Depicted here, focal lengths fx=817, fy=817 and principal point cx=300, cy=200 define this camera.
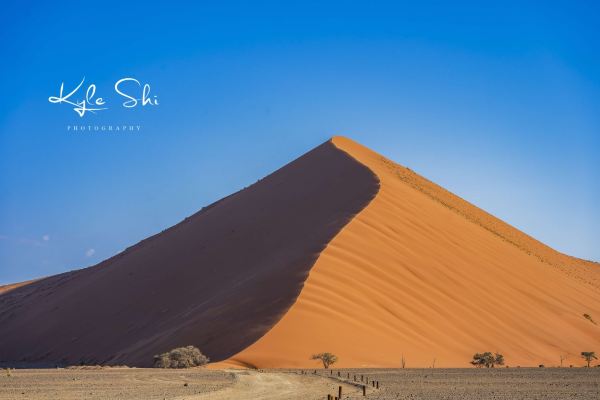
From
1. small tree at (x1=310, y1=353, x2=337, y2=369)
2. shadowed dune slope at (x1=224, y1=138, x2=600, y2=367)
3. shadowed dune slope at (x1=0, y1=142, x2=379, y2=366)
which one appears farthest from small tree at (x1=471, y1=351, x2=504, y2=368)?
shadowed dune slope at (x1=0, y1=142, x2=379, y2=366)

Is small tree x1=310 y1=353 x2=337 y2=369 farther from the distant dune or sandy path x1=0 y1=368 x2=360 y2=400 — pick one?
sandy path x1=0 y1=368 x2=360 y2=400

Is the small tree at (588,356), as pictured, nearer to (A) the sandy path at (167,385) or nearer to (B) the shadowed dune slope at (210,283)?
(B) the shadowed dune slope at (210,283)

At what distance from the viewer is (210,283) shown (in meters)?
41.2

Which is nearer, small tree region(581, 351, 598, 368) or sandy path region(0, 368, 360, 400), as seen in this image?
sandy path region(0, 368, 360, 400)

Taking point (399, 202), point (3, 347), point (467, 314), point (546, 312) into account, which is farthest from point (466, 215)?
point (3, 347)

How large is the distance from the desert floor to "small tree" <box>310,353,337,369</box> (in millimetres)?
1137

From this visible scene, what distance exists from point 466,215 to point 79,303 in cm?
2827

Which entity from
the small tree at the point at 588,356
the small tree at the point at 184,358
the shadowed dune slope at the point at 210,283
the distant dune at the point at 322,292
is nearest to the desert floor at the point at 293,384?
the small tree at the point at 184,358

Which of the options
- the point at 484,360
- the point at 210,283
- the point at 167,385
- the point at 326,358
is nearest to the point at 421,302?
the point at 484,360

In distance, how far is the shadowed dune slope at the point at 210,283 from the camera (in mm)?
33531

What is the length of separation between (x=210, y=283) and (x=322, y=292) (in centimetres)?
957

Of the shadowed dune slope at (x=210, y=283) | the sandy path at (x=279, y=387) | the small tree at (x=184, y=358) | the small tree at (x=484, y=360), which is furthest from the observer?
the shadowed dune slope at (x=210, y=283)

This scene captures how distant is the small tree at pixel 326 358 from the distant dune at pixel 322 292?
29cm

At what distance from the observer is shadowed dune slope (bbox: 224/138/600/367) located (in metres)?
30.4
